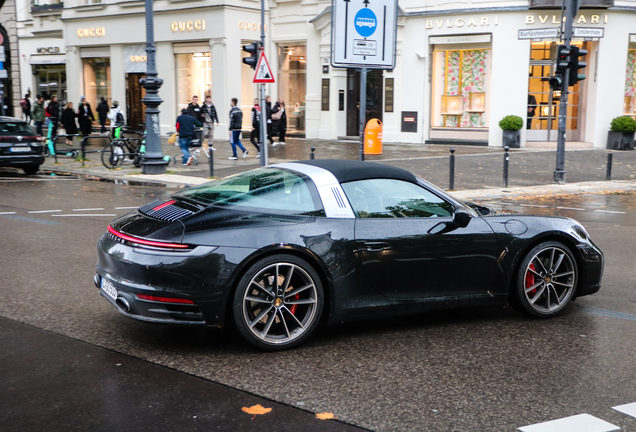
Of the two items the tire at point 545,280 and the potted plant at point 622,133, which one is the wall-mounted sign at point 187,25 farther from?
Result: the tire at point 545,280

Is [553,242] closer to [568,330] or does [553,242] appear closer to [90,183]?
[568,330]

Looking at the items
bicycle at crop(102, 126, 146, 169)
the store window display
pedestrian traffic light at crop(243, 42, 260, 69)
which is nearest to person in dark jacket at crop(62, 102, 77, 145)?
bicycle at crop(102, 126, 146, 169)

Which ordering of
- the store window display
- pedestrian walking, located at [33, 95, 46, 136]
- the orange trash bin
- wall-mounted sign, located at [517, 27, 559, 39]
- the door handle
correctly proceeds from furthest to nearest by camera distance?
pedestrian walking, located at [33, 95, 46, 136] → the store window display → the orange trash bin → wall-mounted sign, located at [517, 27, 559, 39] → the door handle

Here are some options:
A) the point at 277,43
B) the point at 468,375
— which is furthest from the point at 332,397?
the point at 277,43

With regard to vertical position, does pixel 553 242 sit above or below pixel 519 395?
above

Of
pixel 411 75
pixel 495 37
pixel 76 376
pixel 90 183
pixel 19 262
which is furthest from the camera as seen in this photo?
pixel 411 75

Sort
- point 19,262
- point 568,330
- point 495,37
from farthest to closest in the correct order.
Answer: point 495,37, point 19,262, point 568,330

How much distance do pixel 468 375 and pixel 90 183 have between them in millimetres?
13936

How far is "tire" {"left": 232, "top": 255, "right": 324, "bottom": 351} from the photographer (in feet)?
16.0

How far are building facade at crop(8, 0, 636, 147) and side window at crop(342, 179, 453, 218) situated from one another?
19612 mm

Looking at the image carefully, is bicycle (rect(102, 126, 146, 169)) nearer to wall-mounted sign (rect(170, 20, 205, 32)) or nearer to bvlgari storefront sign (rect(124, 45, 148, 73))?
wall-mounted sign (rect(170, 20, 205, 32))

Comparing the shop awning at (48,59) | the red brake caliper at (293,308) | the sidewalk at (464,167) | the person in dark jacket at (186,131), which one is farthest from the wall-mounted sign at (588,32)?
the shop awning at (48,59)

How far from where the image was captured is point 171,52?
3259 centimetres

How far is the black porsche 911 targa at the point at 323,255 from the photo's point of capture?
4.81m
